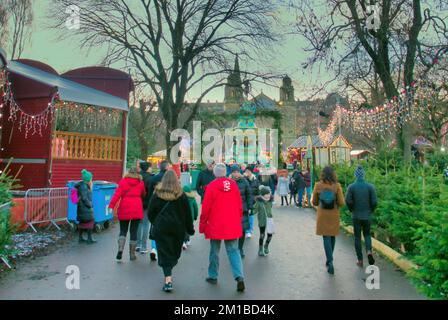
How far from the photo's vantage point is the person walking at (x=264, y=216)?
293 inches

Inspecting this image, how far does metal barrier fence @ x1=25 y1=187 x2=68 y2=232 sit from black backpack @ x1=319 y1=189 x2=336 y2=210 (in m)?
6.78

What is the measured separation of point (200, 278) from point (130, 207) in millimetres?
1931

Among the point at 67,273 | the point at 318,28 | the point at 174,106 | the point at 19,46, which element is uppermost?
the point at 19,46

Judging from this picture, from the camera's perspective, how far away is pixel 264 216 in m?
7.57

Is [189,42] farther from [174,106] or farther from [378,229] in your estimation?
[378,229]

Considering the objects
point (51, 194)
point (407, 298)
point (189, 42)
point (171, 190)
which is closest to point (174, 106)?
point (189, 42)

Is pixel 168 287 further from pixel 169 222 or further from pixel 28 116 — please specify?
pixel 28 116

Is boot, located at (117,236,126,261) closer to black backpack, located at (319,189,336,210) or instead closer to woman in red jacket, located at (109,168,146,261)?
woman in red jacket, located at (109,168,146,261)

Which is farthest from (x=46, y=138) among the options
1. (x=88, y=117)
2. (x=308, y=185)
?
(x=308, y=185)

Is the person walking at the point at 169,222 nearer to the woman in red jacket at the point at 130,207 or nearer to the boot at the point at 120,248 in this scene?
the woman in red jacket at the point at 130,207

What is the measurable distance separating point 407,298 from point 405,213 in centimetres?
223

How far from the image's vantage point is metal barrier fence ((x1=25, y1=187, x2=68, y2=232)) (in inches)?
357

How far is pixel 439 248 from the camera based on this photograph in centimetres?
385
